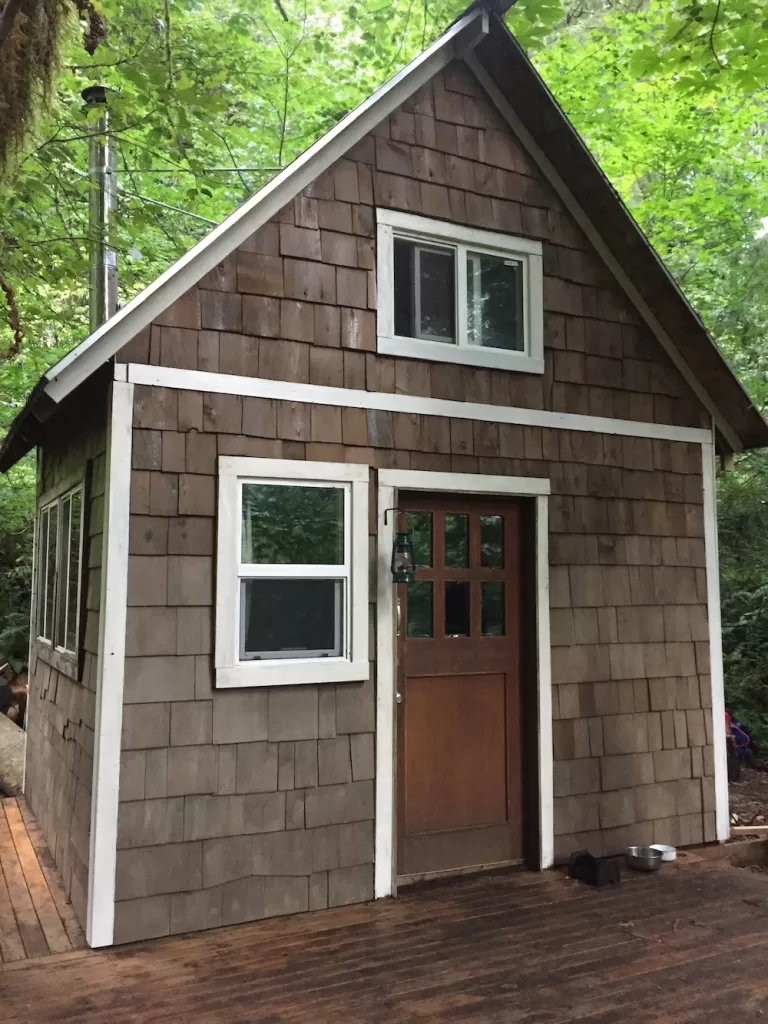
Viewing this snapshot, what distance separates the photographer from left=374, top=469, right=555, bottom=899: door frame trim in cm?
431

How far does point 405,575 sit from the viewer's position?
170 inches

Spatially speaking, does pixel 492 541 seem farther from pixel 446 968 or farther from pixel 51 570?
pixel 51 570

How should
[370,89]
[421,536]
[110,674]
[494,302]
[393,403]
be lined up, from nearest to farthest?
[110,674], [393,403], [421,536], [494,302], [370,89]

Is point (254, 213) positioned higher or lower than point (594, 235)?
lower

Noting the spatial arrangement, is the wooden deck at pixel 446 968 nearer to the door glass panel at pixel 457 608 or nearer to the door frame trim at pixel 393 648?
the door frame trim at pixel 393 648

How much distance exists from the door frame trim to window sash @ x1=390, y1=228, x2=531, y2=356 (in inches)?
33.2

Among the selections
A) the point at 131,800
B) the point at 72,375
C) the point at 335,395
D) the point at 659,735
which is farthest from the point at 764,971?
the point at 72,375

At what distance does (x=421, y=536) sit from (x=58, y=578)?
256 centimetres

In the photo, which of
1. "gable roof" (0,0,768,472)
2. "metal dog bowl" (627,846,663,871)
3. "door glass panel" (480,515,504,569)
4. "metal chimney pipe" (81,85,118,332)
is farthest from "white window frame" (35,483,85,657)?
"metal dog bowl" (627,846,663,871)

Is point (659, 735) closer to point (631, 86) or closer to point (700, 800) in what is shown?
point (700, 800)

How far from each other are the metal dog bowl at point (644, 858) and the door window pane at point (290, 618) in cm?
230

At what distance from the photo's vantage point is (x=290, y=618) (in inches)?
166

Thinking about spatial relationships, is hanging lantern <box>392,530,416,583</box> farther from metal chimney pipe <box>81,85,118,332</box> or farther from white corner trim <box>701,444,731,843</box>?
metal chimney pipe <box>81,85,118,332</box>

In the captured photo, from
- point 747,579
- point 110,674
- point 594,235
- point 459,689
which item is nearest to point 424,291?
point 594,235
